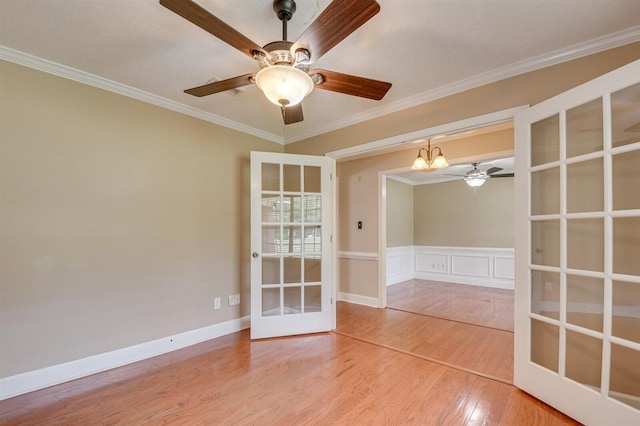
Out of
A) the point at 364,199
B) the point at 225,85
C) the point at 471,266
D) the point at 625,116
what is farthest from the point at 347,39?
the point at 471,266

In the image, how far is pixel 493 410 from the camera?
1.88 metres

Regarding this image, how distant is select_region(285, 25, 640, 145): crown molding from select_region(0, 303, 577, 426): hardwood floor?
2438 millimetres

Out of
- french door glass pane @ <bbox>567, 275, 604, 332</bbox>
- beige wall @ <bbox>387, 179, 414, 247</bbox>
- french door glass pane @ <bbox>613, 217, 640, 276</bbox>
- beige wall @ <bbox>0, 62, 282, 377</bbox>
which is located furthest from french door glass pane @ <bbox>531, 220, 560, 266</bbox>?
beige wall @ <bbox>387, 179, 414, 247</bbox>

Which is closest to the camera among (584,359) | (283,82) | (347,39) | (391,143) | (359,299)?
(283,82)

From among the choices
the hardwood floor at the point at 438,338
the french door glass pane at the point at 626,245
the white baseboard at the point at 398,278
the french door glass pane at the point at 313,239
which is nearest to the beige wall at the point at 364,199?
the hardwood floor at the point at 438,338

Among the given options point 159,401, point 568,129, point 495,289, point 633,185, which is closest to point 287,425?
point 159,401

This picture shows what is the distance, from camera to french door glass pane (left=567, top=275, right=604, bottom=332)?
1.69 m

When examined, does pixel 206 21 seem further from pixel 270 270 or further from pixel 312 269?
pixel 312 269

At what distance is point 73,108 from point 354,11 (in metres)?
2.42

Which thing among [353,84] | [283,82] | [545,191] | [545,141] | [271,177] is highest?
[353,84]

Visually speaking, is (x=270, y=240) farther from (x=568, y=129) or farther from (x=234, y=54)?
(x=568, y=129)

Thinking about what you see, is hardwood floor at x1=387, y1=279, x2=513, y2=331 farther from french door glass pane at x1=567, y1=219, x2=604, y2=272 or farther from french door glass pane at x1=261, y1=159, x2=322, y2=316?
french door glass pane at x1=567, y1=219, x2=604, y2=272

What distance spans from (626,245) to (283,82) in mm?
2137

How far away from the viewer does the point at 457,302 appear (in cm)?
459
